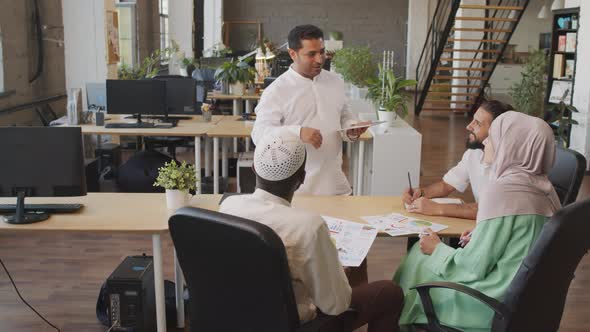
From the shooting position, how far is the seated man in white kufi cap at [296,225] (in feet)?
6.36

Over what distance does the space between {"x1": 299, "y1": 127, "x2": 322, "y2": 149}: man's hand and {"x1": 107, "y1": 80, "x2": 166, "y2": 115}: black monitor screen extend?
2.89 metres

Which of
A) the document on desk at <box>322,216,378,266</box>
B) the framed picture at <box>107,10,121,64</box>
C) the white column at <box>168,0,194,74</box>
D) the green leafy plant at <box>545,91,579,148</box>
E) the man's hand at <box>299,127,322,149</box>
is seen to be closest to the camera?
the document on desk at <box>322,216,378,266</box>

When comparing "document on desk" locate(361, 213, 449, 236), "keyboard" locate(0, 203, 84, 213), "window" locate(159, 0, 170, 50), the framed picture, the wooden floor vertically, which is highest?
"window" locate(159, 0, 170, 50)

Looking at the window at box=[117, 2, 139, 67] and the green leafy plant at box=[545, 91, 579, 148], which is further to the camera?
the window at box=[117, 2, 139, 67]

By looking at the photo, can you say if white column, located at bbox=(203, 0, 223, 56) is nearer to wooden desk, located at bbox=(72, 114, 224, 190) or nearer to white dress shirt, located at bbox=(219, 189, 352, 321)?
wooden desk, located at bbox=(72, 114, 224, 190)

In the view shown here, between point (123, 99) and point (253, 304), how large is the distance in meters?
4.11

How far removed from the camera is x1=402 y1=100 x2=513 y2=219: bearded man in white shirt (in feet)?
9.23

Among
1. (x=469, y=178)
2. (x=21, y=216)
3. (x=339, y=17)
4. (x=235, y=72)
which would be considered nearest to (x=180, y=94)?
(x=235, y=72)

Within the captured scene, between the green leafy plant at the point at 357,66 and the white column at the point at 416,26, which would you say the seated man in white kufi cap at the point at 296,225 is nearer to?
the green leafy plant at the point at 357,66

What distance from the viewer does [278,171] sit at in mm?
2033

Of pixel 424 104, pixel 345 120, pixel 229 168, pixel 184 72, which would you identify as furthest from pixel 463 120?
pixel 345 120

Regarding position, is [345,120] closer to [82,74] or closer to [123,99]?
[123,99]

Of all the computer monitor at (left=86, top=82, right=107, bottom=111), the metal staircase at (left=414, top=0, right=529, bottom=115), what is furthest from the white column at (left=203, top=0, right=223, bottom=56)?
the computer monitor at (left=86, top=82, right=107, bottom=111)

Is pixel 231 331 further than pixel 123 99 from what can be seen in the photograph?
No
